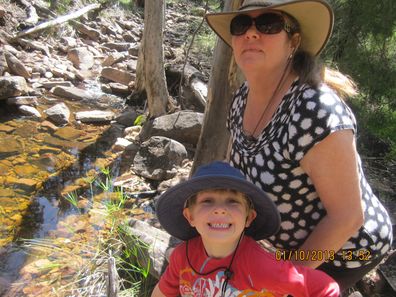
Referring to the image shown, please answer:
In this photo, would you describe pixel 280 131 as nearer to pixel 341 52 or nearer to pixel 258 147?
pixel 258 147

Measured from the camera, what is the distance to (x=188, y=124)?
17.6ft

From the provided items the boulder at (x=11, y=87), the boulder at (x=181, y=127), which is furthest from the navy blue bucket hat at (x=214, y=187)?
the boulder at (x=11, y=87)

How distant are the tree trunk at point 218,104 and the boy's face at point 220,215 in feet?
5.30

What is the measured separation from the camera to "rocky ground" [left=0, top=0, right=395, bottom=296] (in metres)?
4.79

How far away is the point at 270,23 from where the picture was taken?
1483mm

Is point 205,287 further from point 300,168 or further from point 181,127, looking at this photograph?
point 181,127

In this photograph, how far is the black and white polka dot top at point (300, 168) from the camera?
1262 mm

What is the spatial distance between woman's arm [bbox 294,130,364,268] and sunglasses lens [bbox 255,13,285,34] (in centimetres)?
48

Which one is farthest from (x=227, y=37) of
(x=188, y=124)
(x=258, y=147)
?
(x=188, y=124)

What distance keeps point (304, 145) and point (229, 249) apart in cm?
42

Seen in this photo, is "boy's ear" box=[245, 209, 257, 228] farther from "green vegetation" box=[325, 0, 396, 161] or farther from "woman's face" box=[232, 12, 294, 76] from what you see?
"green vegetation" box=[325, 0, 396, 161]

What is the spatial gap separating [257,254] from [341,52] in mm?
3641

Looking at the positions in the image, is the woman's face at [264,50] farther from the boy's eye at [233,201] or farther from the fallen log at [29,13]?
the fallen log at [29,13]

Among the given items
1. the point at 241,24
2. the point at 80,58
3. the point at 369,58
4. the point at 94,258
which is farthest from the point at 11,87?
the point at 241,24
